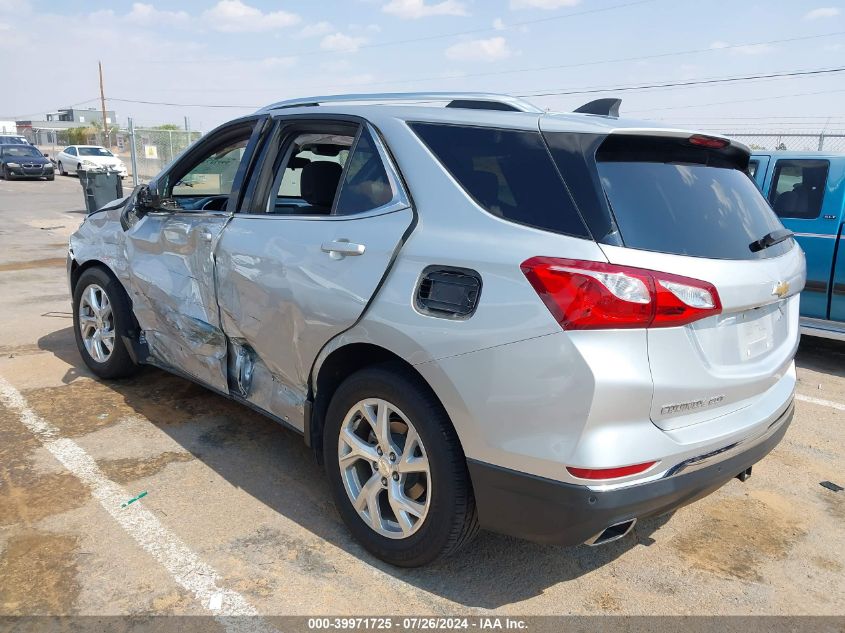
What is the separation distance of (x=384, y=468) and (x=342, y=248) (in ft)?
3.04

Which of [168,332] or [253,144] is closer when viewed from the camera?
[253,144]

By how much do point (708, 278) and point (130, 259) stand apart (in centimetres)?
352

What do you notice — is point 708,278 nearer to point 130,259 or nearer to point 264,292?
point 264,292

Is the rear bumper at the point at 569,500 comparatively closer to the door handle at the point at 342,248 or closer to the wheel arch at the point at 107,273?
the door handle at the point at 342,248

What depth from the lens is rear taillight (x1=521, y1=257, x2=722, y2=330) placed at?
2.17 metres

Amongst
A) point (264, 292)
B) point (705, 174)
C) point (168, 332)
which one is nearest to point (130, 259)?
point (168, 332)

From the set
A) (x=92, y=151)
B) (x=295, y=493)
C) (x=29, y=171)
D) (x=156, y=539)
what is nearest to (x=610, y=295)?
(x=295, y=493)

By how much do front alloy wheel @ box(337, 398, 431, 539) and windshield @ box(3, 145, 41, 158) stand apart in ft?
105

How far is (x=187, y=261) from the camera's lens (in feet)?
12.6

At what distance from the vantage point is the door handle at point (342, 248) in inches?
110

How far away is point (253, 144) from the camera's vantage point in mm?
3621

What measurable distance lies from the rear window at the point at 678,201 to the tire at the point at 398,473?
966 millimetres

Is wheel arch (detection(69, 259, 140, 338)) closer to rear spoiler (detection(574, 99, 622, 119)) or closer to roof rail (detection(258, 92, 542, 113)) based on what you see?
roof rail (detection(258, 92, 542, 113))

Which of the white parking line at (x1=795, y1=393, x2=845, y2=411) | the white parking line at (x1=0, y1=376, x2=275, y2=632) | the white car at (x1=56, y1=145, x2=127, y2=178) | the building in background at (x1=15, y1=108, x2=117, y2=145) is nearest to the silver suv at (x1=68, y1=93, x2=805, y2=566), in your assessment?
the white parking line at (x1=0, y1=376, x2=275, y2=632)
